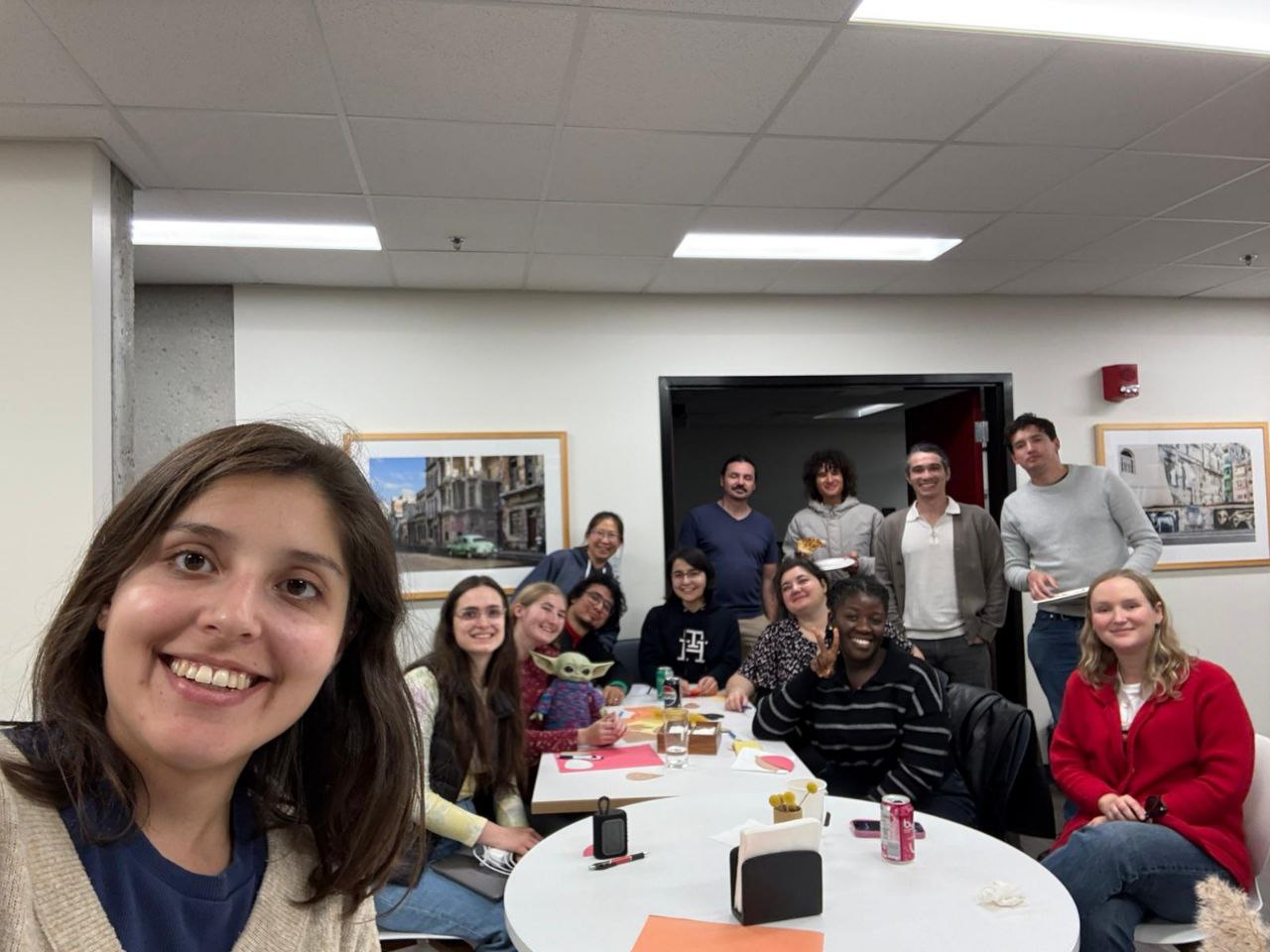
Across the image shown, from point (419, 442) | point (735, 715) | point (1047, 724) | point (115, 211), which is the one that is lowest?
point (1047, 724)

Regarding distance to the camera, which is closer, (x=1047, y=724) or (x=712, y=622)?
(x=712, y=622)

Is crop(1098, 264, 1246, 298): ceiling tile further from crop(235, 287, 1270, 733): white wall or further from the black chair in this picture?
the black chair

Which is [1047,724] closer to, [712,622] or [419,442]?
[712,622]

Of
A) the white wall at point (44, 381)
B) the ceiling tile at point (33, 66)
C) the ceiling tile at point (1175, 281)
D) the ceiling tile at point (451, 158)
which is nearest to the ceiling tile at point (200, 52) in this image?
the ceiling tile at point (33, 66)

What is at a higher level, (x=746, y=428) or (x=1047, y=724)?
(x=746, y=428)

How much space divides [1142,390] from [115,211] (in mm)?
5893

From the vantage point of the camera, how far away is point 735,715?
10.9 feet

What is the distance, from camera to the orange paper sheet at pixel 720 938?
1479mm

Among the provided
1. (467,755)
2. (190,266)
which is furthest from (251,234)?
(467,755)

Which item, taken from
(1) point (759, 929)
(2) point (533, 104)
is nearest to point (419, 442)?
(2) point (533, 104)

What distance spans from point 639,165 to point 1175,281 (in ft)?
12.6

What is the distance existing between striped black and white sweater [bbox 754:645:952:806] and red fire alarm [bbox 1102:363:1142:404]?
11.9 feet

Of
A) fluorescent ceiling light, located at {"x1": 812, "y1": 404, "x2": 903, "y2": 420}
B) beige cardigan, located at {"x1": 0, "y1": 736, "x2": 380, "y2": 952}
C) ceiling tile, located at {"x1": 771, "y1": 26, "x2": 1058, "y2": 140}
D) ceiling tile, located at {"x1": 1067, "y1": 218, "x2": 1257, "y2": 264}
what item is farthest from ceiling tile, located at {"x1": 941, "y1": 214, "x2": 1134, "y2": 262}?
fluorescent ceiling light, located at {"x1": 812, "y1": 404, "x2": 903, "y2": 420}

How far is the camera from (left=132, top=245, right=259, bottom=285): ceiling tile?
4.06m
